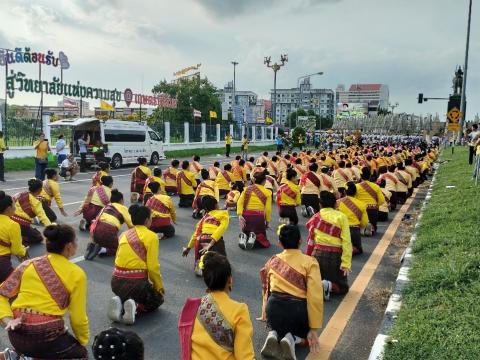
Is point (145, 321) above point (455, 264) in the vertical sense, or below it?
below

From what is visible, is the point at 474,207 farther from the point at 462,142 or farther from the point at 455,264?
the point at 462,142

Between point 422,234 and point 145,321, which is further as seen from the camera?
point 422,234

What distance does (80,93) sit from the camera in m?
28.9

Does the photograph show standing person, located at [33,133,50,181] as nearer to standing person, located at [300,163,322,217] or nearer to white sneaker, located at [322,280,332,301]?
standing person, located at [300,163,322,217]

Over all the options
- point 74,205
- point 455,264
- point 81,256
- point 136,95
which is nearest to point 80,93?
point 136,95

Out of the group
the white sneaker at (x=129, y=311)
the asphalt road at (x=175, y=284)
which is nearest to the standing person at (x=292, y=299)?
the asphalt road at (x=175, y=284)

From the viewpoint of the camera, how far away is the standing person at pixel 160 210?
8516mm

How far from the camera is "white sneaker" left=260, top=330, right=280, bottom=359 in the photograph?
4176 millimetres

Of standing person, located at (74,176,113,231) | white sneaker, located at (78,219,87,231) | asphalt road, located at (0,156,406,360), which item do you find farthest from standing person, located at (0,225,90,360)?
white sneaker, located at (78,219,87,231)

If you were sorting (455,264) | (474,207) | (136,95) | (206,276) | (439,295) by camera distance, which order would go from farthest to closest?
(136,95) < (474,207) < (455,264) < (439,295) < (206,276)

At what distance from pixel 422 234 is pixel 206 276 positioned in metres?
5.91

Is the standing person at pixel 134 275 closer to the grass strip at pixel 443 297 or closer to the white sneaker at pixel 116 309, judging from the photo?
the white sneaker at pixel 116 309

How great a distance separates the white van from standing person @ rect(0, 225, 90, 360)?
Answer: 18.4 metres

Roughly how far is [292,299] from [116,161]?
1962 cm
